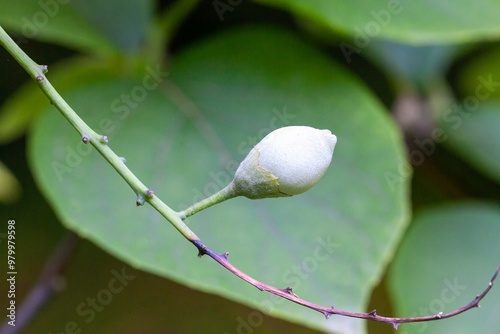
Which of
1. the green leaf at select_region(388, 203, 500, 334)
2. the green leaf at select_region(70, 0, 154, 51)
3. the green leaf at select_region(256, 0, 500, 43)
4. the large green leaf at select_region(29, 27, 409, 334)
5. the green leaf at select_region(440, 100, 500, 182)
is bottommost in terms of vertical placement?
the green leaf at select_region(388, 203, 500, 334)

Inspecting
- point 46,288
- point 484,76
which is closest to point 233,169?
point 46,288

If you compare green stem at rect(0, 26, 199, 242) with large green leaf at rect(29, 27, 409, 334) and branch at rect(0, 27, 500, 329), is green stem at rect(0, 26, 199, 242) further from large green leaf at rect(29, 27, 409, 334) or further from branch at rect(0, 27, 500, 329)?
large green leaf at rect(29, 27, 409, 334)

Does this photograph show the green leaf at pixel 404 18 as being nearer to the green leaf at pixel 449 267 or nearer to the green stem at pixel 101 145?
the green leaf at pixel 449 267

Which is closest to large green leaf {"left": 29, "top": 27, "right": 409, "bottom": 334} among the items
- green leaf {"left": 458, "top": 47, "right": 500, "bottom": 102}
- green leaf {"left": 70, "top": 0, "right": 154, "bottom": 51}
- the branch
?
green leaf {"left": 70, "top": 0, "right": 154, "bottom": 51}

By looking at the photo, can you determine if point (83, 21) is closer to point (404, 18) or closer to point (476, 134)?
point (404, 18)

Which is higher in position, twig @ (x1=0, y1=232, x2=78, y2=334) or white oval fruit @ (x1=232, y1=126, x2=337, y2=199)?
white oval fruit @ (x1=232, y1=126, x2=337, y2=199)
